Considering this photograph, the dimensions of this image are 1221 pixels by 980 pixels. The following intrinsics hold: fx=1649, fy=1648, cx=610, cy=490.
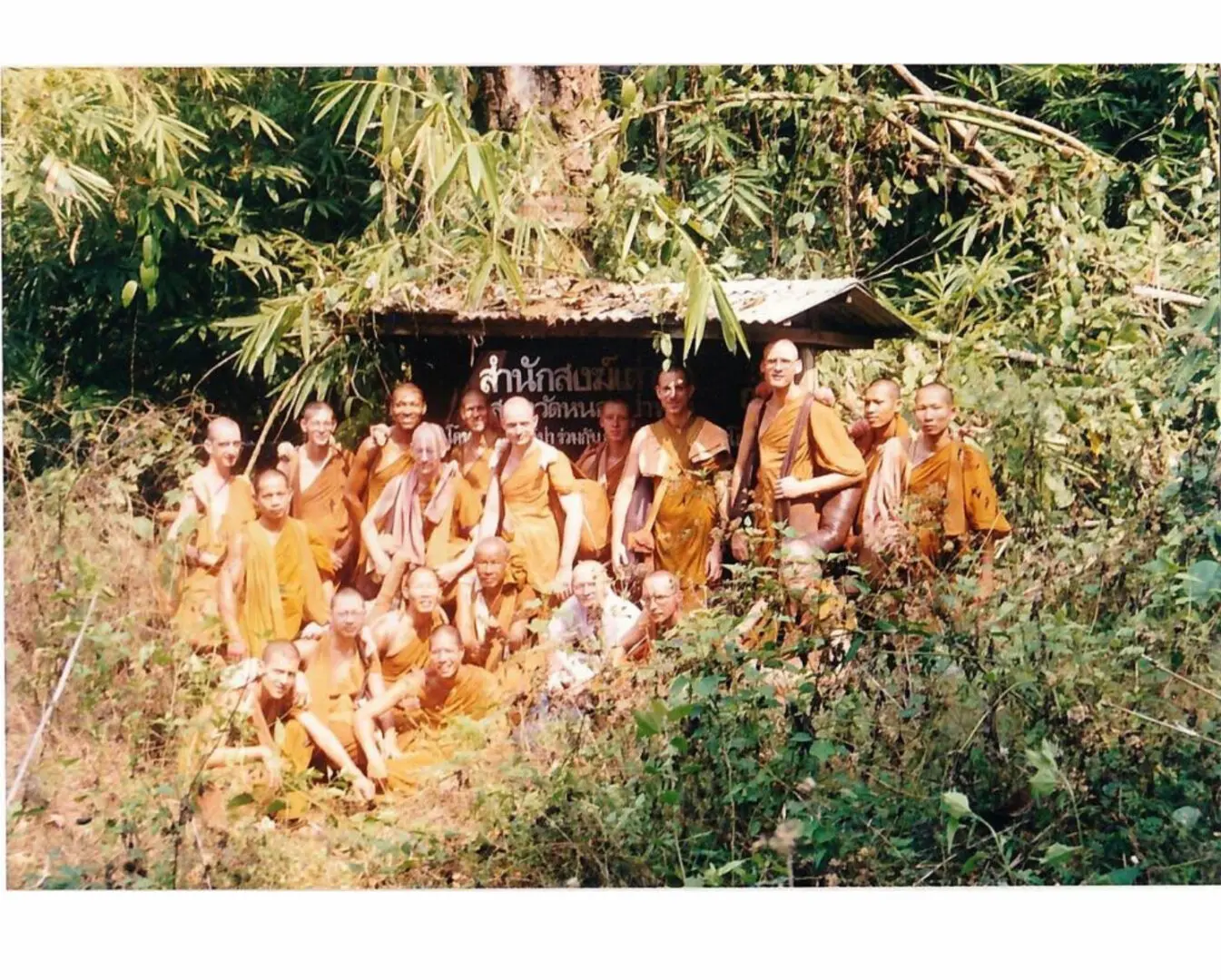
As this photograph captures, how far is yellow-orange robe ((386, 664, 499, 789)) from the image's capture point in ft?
19.0

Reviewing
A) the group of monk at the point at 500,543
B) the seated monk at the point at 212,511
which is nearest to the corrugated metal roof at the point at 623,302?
the group of monk at the point at 500,543

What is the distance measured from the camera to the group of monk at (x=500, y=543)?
580cm

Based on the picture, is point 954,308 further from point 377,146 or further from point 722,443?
point 377,146

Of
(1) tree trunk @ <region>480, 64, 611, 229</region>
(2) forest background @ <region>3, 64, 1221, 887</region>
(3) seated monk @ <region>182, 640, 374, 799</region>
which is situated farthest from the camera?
(1) tree trunk @ <region>480, 64, 611, 229</region>

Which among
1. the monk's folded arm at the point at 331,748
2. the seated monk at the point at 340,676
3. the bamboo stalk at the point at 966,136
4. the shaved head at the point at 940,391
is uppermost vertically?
the bamboo stalk at the point at 966,136

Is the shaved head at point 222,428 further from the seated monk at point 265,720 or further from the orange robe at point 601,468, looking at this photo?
the orange robe at point 601,468

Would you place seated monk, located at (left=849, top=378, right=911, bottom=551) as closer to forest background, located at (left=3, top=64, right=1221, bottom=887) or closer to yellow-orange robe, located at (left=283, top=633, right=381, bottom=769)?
forest background, located at (left=3, top=64, right=1221, bottom=887)

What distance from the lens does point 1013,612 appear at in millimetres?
5750

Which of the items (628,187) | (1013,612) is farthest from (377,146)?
(1013,612)

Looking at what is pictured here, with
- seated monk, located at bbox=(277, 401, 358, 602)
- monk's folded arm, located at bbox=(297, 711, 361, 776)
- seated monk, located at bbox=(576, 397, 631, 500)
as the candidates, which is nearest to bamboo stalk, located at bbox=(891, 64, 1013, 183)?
seated monk, located at bbox=(576, 397, 631, 500)

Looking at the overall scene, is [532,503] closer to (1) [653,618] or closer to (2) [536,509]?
(2) [536,509]

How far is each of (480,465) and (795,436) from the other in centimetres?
112

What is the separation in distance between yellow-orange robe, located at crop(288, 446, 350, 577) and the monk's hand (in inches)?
60.5

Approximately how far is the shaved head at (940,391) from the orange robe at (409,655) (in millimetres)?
1883
